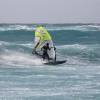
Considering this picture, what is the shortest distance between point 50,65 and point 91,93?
7.45 m

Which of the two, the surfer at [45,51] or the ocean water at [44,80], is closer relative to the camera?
the ocean water at [44,80]

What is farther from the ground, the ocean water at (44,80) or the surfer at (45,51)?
the ocean water at (44,80)

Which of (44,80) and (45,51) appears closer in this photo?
(44,80)

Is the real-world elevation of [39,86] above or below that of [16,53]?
above

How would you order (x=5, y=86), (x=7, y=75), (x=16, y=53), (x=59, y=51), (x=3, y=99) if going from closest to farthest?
(x=3, y=99), (x=5, y=86), (x=7, y=75), (x=16, y=53), (x=59, y=51)

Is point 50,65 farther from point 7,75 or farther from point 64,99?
point 64,99

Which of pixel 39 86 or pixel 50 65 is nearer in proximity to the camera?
pixel 39 86

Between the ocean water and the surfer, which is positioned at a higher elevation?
the ocean water

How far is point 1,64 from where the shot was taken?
25.6 meters

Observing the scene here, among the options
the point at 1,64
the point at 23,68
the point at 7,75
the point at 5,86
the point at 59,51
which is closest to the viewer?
the point at 5,86

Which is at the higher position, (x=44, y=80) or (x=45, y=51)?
(x=44, y=80)

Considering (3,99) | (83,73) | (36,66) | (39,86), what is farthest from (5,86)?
(36,66)

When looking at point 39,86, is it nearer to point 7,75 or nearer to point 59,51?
point 7,75

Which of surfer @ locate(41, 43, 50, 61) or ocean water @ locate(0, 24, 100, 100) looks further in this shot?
surfer @ locate(41, 43, 50, 61)
